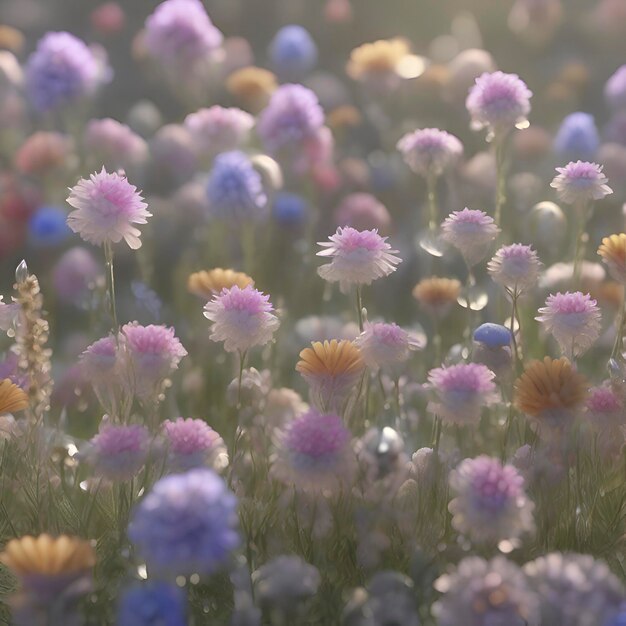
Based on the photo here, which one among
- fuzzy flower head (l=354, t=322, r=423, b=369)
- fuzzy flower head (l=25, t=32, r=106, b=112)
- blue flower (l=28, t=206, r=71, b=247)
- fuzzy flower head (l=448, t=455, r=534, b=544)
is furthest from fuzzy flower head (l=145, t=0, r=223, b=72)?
fuzzy flower head (l=448, t=455, r=534, b=544)

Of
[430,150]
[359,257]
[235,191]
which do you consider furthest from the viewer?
[235,191]

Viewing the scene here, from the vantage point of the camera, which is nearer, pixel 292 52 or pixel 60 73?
pixel 60 73

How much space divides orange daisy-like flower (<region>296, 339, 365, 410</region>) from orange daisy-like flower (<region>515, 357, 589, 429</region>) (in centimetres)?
16

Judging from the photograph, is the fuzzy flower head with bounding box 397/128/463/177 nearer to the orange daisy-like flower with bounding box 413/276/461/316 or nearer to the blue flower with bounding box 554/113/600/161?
the orange daisy-like flower with bounding box 413/276/461/316

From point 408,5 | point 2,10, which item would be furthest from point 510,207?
point 2,10

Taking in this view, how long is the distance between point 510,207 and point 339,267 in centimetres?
106

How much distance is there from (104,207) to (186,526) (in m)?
0.42

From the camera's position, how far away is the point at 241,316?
40.1 inches

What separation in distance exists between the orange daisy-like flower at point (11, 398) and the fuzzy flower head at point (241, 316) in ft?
0.63

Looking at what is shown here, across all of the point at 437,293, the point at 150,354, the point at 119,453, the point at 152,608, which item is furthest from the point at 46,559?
the point at 437,293

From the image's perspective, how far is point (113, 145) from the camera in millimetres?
1959

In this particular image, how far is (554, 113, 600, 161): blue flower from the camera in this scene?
74.2 inches

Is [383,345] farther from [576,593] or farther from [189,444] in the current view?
[576,593]

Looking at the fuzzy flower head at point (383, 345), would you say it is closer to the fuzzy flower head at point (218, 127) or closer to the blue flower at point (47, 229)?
the fuzzy flower head at point (218, 127)
